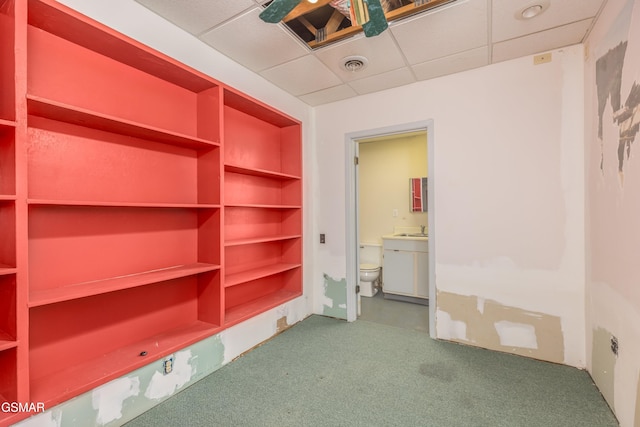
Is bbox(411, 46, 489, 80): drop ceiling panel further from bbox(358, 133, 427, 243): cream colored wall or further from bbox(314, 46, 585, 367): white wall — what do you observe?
bbox(358, 133, 427, 243): cream colored wall

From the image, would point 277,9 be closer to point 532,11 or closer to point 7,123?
point 7,123

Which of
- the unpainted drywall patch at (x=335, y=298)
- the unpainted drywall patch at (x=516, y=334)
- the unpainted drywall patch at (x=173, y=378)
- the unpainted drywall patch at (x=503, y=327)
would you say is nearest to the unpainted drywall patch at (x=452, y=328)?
the unpainted drywall patch at (x=503, y=327)

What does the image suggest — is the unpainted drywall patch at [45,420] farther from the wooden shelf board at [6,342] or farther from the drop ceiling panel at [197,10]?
the drop ceiling panel at [197,10]

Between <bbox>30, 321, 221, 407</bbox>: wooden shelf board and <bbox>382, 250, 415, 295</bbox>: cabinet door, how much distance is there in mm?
2540

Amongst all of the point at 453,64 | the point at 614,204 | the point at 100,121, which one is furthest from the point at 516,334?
the point at 100,121

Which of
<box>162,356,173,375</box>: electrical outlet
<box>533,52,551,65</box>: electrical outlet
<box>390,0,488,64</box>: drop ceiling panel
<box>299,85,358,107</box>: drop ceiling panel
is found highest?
<box>299,85,358,107</box>: drop ceiling panel

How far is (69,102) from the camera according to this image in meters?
1.56

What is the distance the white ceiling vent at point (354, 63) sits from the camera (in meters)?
2.33

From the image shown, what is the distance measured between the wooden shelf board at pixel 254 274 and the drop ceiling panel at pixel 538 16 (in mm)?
2610

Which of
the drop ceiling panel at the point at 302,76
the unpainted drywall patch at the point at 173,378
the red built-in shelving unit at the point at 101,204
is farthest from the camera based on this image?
the drop ceiling panel at the point at 302,76

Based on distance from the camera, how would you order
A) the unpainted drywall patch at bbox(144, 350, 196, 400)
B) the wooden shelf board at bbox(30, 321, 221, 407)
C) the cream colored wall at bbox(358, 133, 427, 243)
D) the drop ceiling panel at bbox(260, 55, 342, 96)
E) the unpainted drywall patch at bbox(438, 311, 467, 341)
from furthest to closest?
the cream colored wall at bbox(358, 133, 427, 243), the unpainted drywall patch at bbox(438, 311, 467, 341), the drop ceiling panel at bbox(260, 55, 342, 96), the unpainted drywall patch at bbox(144, 350, 196, 400), the wooden shelf board at bbox(30, 321, 221, 407)

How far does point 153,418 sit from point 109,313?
2.24 ft

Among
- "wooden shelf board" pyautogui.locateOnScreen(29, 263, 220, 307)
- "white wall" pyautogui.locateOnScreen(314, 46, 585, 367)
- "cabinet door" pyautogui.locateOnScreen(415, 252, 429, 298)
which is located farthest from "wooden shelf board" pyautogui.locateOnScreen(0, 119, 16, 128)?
"cabinet door" pyautogui.locateOnScreen(415, 252, 429, 298)

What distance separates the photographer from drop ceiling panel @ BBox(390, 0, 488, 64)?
70.8 inches
